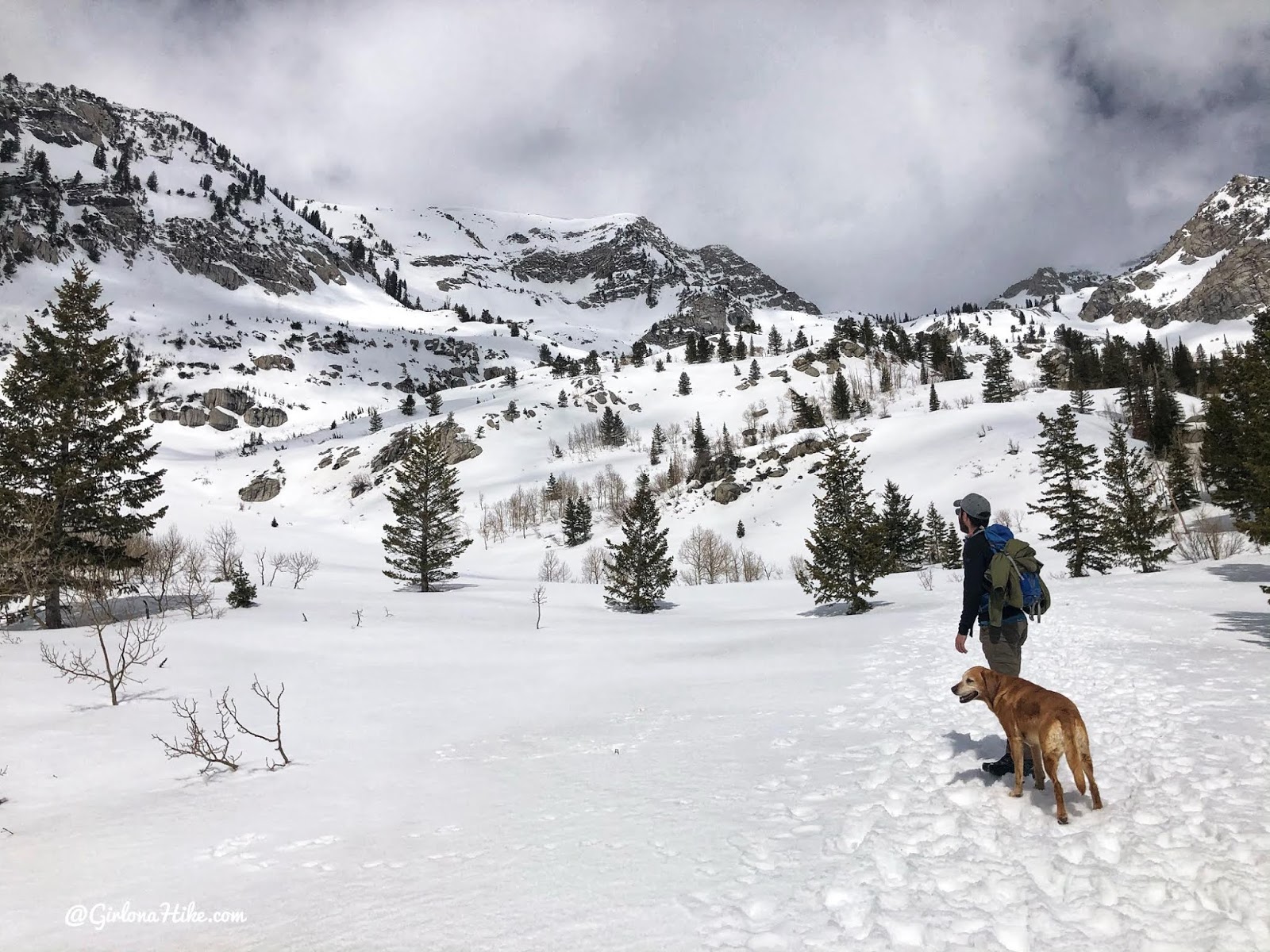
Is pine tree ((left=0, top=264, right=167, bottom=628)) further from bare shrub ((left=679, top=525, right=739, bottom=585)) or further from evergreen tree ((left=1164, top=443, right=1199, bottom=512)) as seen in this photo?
evergreen tree ((left=1164, top=443, right=1199, bottom=512))

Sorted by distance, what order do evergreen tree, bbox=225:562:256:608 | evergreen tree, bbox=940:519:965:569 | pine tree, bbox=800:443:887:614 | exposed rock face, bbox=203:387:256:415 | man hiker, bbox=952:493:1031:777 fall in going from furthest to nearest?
1. exposed rock face, bbox=203:387:256:415
2. evergreen tree, bbox=940:519:965:569
3. pine tree, bbox=800:443:887:614
4. evergreen tree, bbox=225:562:256:608
5. man hiker, bbox=952:493:1031:777

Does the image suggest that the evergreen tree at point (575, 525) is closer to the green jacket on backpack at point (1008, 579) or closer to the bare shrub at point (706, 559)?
the bare shrub at point (706, 559)

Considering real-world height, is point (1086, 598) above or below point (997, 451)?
below

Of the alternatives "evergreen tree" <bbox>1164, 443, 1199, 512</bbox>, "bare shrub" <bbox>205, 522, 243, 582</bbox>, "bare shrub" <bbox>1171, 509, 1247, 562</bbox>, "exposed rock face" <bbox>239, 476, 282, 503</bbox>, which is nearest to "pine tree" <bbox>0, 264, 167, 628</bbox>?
"bare shrub" <bbox>205, 522, 243, 582</bbox>

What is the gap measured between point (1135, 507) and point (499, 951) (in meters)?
37.5

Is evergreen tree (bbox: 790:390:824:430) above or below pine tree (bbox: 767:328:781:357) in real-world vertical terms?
below

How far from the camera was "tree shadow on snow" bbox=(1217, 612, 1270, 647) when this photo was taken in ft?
36.9

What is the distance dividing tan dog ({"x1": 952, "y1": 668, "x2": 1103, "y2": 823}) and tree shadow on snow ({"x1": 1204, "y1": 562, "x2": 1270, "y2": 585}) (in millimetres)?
21356

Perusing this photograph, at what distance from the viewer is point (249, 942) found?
4.14 m

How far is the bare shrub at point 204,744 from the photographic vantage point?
827 cm

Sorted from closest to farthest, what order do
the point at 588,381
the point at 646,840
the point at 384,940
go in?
the point at 384,940 < the point at 646,840 < the point at 588,381

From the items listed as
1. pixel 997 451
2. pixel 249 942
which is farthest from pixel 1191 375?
pixel 249 942

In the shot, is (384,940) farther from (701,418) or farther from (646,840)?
(701,418)

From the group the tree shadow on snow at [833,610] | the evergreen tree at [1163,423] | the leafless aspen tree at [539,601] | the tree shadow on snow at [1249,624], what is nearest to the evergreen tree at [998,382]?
the evergreen tree at [1163,423]
